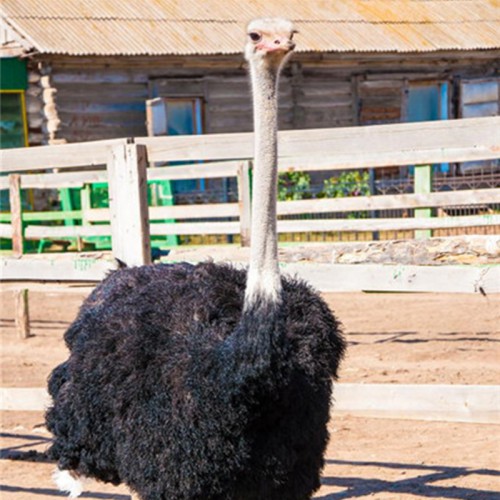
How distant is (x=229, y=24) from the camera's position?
1811 centimetres

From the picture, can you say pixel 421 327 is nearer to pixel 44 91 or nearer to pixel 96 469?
pixel 96 469

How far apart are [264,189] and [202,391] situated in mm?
623

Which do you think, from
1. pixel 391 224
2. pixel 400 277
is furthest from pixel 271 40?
pixel 391 224

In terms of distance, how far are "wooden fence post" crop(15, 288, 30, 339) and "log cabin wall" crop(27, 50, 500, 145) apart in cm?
644

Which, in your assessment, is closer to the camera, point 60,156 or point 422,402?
point 422,402

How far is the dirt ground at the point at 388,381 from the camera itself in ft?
17.9

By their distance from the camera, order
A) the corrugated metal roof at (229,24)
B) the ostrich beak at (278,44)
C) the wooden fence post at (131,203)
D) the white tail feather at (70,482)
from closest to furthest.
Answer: the ostrich beak at (278,44), the white tail feather at (70,482), the wooden fence post at (131,203), the corrugated metal roof at (229,24)

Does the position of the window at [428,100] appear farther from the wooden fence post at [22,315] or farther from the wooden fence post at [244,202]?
the wooden fence post at [22,315]

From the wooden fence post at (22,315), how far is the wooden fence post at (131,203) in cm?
485

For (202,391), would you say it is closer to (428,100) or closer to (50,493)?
(50,493)

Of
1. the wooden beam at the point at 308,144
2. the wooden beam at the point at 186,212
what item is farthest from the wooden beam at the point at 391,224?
the wooden beam at the point at 308,144

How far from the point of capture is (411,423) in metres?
6.60

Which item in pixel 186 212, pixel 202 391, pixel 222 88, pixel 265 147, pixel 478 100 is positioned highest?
pixel 222 88

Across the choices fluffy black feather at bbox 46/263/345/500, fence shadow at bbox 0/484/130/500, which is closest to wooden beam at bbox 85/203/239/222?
fence shadow at bbox 0/484/130/500
